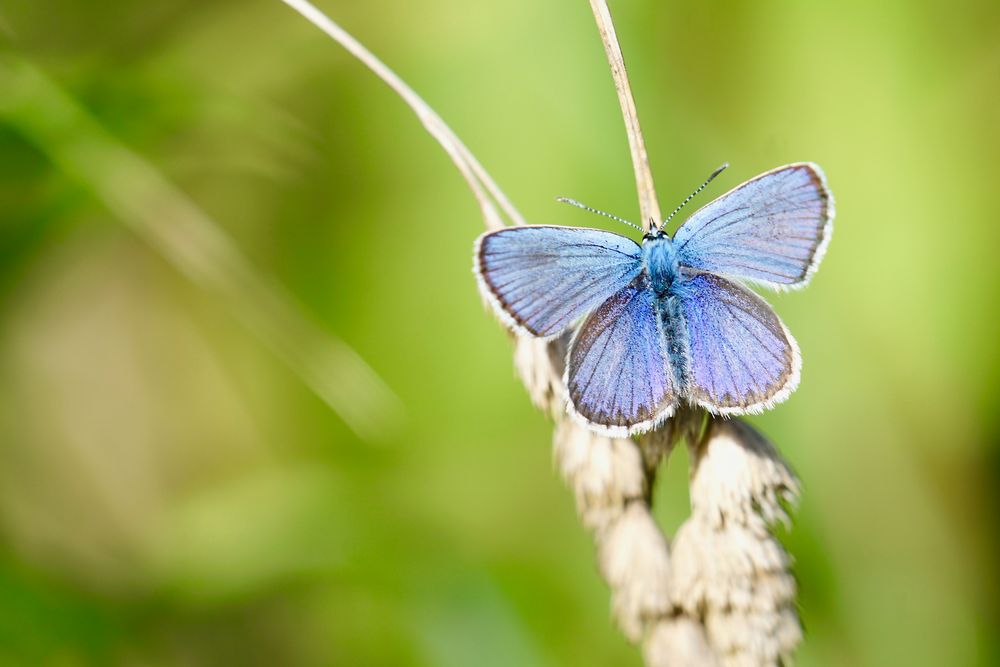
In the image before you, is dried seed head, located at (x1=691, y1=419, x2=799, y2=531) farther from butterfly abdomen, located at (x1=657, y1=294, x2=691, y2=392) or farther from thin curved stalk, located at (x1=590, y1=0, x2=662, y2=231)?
thin curved stalk, located at (x1=590, y1=0, x2=662, y2=231)

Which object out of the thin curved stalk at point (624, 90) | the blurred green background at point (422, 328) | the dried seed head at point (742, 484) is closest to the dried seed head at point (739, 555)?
the dried seed head at point (742, 484)

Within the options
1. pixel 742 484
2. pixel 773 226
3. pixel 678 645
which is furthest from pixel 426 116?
pixel 678 645

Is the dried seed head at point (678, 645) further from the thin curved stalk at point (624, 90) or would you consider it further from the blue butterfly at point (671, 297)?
the thin curved stalk at point (624, 90)

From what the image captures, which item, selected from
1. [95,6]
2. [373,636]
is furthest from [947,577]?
[95,6]

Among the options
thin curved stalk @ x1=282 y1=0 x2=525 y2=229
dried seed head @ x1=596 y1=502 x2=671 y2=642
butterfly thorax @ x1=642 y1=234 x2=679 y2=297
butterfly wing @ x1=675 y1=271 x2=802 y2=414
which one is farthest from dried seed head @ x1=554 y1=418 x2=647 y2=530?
thin curved stalk @ x1=282 y1=0 x2=525 y2=229

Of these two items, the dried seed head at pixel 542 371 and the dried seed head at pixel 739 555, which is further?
the dried seed head at pixel 542 371

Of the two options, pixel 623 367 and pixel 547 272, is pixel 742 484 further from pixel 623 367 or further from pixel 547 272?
pixel 547 272
